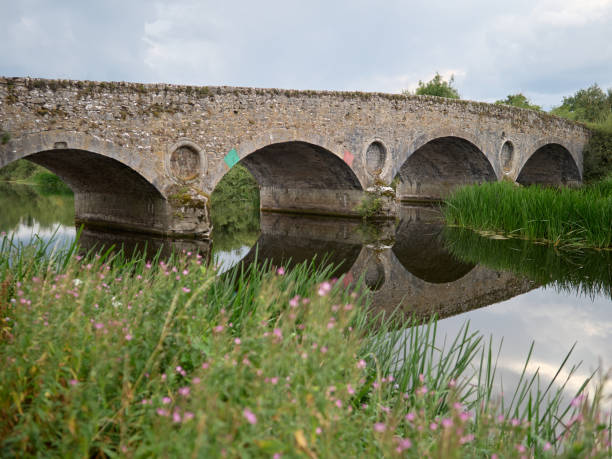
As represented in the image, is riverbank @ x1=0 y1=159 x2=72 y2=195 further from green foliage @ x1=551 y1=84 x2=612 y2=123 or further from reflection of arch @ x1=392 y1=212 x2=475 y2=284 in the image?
green foliage @ x1=551 y1=84 x2=612 y2=123

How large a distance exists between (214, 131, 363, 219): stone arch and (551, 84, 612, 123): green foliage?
86.3ft

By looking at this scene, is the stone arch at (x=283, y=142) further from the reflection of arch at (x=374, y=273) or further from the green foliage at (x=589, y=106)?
the green foliage at (x=589, y=106)

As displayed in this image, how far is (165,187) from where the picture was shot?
9945 millimetres

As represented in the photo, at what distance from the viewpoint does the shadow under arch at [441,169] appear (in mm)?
16812

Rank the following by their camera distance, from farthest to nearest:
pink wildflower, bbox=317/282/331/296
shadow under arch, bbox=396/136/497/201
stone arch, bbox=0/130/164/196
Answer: shadow under arch, bbox=396/136/497/201 → stone arch, bbox=0/130/164/196 → pink wildflower, bbox=317/282/331/296

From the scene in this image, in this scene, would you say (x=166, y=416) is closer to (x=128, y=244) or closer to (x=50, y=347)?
(x=50, y=347)

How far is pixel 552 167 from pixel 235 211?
49.7 ft

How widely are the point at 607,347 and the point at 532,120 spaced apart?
52.1 feet

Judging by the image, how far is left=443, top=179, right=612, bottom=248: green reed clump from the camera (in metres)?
8.85

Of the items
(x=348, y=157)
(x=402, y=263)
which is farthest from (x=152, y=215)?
(x=402, y=263)

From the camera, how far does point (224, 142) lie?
1067 centimetres

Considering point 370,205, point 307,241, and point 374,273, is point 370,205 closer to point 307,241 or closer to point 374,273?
point 307,241

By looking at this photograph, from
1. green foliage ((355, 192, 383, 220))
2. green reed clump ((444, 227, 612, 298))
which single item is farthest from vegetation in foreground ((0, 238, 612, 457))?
green foliage ((355, 192, 383, 220))

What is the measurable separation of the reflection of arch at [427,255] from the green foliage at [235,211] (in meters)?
3.48
